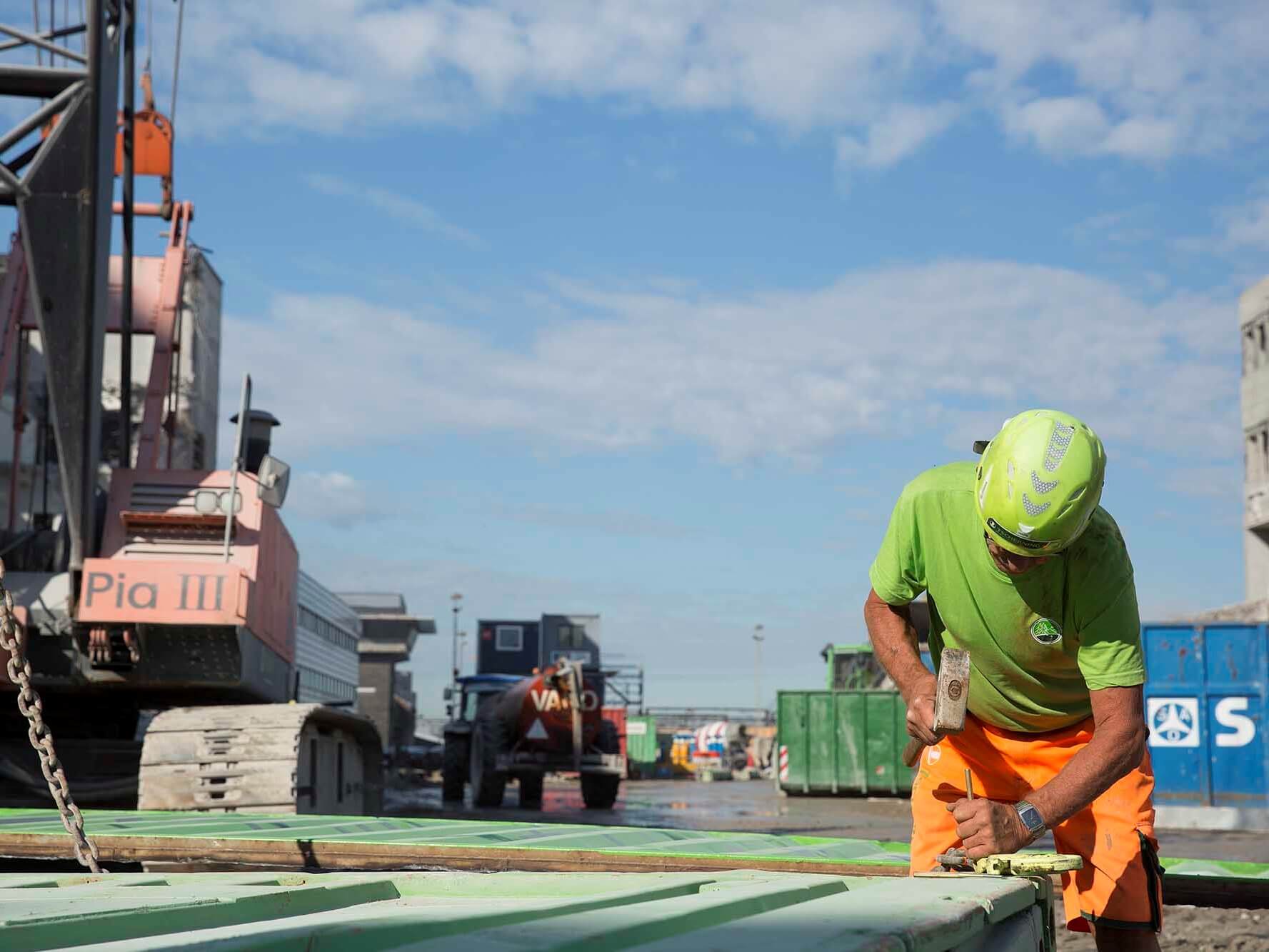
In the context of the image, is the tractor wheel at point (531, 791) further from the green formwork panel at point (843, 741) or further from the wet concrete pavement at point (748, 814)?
the green formwork panel at point (843, 741)

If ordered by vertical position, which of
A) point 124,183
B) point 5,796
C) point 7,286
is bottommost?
point 5,796

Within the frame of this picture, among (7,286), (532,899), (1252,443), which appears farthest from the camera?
(1252,443)

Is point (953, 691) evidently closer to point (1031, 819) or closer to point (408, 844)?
point (1031, 819)

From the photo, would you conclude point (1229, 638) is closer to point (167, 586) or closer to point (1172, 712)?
point (1172, 712)

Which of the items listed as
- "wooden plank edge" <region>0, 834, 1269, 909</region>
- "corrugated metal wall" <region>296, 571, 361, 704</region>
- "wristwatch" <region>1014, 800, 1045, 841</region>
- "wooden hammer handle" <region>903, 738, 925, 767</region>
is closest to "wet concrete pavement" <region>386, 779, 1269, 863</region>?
"wooden plank edge" <region>0, 834, 1269, 909</region>

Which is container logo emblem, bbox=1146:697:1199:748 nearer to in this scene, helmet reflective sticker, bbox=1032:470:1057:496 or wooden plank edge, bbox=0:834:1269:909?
wooden plank edge, bbox=0:834:1269:909

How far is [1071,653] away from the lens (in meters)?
3.84

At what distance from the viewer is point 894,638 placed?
4066 mm

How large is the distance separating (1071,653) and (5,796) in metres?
8.10

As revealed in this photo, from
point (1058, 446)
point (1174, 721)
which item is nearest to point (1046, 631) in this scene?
point (1058, 446)

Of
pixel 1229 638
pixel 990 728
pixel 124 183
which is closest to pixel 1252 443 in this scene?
pixel 1229 638

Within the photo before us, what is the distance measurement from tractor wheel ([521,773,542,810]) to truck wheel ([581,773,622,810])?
2.63ft

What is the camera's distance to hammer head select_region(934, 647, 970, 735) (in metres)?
3.41

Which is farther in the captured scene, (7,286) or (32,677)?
(7,286)
